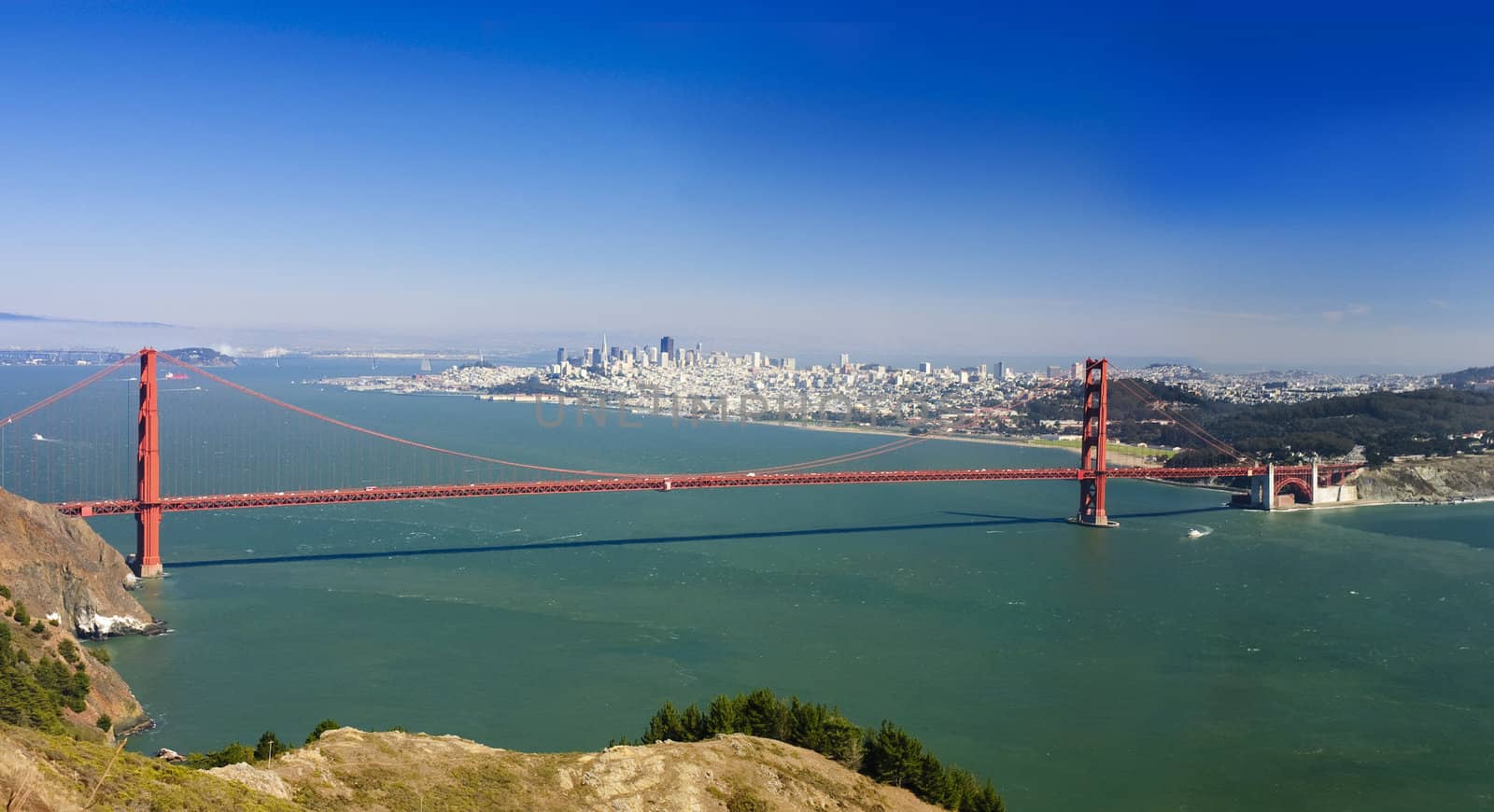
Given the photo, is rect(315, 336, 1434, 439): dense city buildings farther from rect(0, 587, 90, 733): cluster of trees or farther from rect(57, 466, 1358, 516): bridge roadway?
rect(0, 587, 90, 733): cluster of trees

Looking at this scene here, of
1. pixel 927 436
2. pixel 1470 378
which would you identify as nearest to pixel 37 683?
pixel 927 436

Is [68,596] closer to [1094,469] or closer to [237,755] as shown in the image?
[237,755]

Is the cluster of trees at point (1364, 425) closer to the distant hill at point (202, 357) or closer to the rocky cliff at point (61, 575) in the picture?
the rocky cliff at point (61, 575)

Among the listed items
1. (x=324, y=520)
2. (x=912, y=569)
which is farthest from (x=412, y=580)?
(x=912, y=569)

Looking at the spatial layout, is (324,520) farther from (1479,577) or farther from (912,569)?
(1479,577)

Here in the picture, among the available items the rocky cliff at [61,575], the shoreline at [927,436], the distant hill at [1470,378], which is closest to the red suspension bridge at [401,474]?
the rocky cliff at [61,575]

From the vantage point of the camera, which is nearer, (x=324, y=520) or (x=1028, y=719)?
(x=1028, y=719)
